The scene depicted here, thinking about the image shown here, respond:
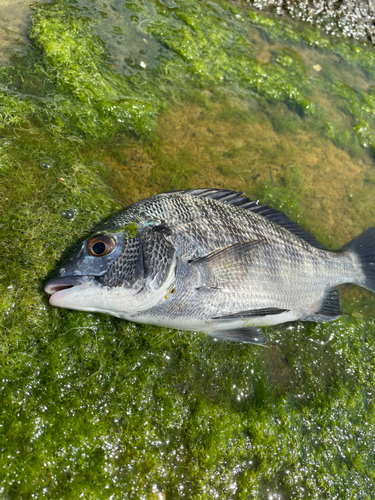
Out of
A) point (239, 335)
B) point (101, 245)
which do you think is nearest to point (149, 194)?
point (101, 245)

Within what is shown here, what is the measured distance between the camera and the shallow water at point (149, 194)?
6.69 feet

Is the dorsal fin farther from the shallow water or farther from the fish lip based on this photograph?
the fish lip

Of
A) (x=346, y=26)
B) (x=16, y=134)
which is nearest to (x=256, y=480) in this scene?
(x=16, y=134)

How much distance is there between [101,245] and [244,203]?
116cm

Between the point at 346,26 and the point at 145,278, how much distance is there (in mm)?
5003

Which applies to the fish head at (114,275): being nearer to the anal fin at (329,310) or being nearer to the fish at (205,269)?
the fish at (205,269)

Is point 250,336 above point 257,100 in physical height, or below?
below

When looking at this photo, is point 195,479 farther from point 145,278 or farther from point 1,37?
point 1,37

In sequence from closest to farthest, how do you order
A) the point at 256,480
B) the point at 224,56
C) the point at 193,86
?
the point at 256,480
the point at 193,86
the point at 224,56

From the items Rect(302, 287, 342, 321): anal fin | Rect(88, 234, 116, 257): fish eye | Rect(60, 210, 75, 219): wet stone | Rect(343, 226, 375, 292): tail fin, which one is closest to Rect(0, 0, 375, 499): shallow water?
Rect(60, 210, 75, 219): wet stone

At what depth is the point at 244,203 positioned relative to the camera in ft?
8.59

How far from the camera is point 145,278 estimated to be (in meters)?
1.99

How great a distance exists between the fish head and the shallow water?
0.33 metres

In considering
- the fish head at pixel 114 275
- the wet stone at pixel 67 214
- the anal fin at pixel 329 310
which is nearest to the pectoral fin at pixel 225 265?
the fish head at pixel 114 275
